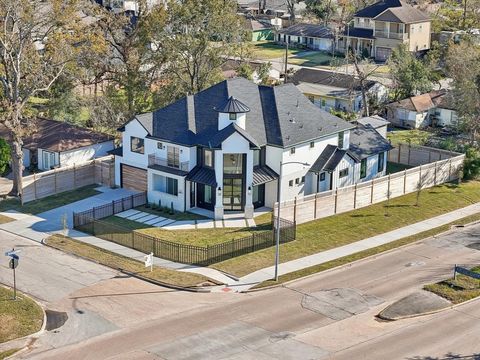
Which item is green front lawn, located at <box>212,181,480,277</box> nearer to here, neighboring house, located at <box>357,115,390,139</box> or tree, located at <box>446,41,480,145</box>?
tree, located at <box>446,41,480,145</box>

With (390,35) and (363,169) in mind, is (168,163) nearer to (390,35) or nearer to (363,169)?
(363,169)

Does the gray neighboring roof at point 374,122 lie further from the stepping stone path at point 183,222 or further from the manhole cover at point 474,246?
the manhole cover at point 474,246

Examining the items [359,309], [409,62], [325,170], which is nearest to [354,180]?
[325,170]

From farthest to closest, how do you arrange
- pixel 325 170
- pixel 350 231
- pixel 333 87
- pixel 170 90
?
pixel 333 87 → pixel 170 90 → pixel 325 170 → pixel 350 231

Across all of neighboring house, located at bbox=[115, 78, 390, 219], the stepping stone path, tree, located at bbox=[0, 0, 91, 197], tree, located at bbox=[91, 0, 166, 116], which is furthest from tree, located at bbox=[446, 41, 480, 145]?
tree, located at bbox=[0, 0, 91, 197]

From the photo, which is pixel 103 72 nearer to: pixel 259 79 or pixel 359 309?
pixel 259 79

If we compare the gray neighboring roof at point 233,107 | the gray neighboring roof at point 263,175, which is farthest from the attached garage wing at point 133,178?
the gray neighboring roof at point 263,175
